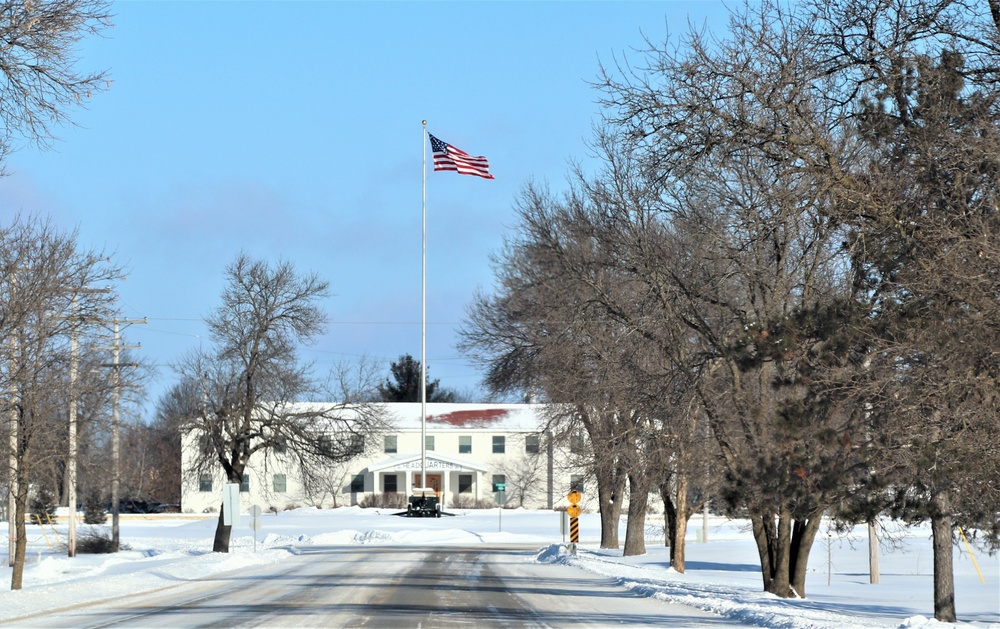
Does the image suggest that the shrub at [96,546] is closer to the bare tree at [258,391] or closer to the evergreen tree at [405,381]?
the bare tree at [258,391]

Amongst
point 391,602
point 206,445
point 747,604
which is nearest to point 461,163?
point 206,445

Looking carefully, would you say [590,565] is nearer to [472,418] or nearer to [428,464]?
[428,464]

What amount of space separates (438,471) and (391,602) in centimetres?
6560

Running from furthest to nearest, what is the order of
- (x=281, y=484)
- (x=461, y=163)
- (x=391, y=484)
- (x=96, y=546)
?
(x=391, y=484) → (x=281, y=484) → (x=461, y=163) → (x=96, y=546)

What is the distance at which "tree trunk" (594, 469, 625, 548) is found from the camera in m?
32.3

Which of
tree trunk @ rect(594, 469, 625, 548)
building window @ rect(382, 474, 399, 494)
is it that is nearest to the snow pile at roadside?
tree trunk @ rect(594, 469, 625, 548)

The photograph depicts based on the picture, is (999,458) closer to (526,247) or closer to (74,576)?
(526,247)

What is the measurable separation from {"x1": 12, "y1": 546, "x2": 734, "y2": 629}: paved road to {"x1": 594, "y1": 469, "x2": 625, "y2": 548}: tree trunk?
287cm

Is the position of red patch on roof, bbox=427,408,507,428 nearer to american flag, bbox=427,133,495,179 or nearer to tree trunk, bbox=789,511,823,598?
american flag, bbox=427,133,495,179

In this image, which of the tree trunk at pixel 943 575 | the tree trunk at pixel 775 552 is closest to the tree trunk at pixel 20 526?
the tree trunk at pixel 775 552

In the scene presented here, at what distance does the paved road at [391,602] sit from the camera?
51.8 feet

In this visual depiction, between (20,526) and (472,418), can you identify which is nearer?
(20,526)

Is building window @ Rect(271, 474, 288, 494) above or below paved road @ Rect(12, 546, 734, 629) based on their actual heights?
below

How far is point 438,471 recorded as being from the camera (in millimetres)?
84812
